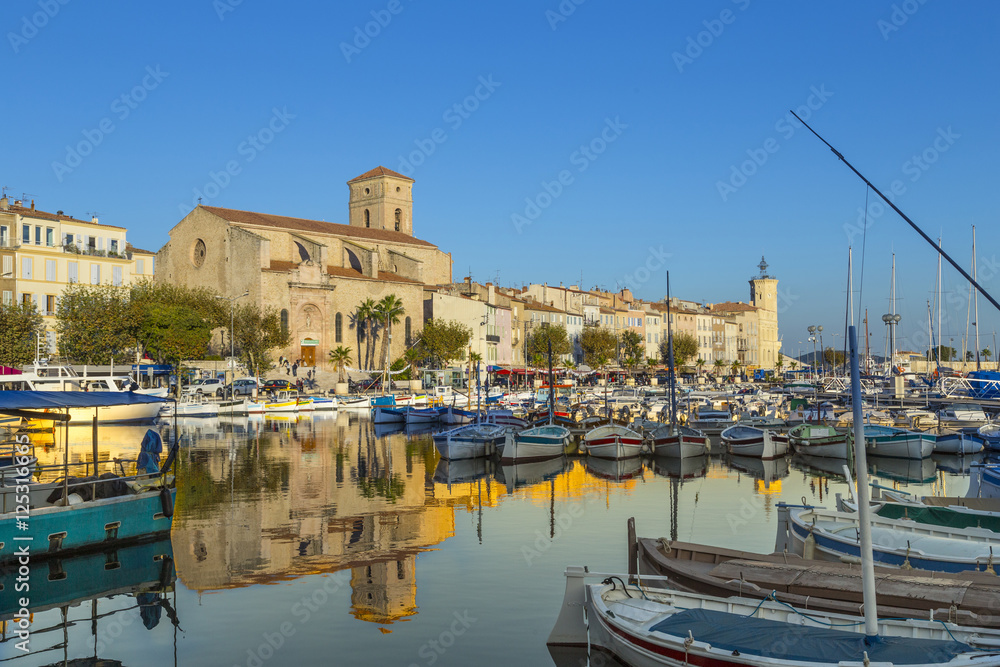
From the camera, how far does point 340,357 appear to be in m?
83.7

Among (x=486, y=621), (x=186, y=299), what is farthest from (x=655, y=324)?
(x=486, y=621)

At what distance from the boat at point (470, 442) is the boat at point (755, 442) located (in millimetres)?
10489

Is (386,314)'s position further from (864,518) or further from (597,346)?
(864,518)

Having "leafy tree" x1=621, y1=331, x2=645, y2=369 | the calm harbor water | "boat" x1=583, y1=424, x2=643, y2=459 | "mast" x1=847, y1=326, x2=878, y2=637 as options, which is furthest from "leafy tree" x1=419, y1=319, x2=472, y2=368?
"mast" x1=847, y1=326, x2=878, y2=637

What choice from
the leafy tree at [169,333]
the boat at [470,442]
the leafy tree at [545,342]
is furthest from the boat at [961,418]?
the leafy tree at [545,342]

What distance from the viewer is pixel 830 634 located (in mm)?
9820

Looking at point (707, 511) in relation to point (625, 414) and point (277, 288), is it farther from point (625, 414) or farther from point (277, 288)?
point (277, 288)

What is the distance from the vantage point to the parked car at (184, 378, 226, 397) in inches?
2594

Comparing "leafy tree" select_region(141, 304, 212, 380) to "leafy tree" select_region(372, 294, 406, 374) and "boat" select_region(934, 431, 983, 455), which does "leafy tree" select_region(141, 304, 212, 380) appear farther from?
"boat" select_region(934, 431, 983, 455)

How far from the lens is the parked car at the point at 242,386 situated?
70.4 metres

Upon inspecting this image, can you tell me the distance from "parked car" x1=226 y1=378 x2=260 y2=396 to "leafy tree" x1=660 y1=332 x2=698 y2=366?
61.7m

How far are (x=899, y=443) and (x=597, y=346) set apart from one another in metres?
68.9

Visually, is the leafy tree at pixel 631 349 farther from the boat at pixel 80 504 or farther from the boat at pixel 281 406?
the boat at pixel 80 504

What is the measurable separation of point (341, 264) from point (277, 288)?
48.4 ft
